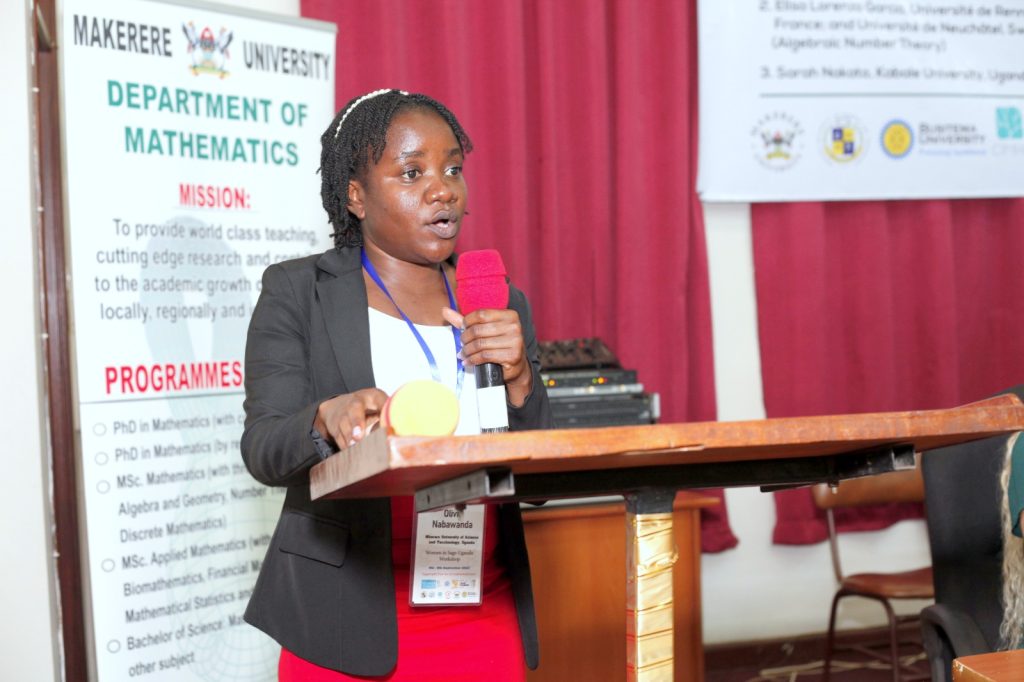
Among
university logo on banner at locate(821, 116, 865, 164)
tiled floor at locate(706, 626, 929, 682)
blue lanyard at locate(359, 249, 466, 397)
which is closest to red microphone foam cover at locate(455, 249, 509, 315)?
blue lanyard at locate(359, 249, 466, 397)

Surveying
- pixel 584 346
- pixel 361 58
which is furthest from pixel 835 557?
pixel 361 58

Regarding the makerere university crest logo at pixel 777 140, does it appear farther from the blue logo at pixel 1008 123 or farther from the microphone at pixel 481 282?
the microphone at pixel 481 282

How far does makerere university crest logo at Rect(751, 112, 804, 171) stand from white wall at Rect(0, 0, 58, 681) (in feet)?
8.59

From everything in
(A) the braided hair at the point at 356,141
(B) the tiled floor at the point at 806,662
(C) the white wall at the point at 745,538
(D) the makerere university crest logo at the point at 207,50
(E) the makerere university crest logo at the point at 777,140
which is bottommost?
(B) the tiled floor at the point at 806,662

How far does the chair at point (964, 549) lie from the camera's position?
7.13ft

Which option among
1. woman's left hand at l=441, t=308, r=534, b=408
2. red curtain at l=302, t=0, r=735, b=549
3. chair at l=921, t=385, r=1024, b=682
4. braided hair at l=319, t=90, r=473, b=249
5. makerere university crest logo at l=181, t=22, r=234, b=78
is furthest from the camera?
red curtain at l=302, t=0, r=735, b=549

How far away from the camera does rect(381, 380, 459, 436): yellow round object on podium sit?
3.62 feet

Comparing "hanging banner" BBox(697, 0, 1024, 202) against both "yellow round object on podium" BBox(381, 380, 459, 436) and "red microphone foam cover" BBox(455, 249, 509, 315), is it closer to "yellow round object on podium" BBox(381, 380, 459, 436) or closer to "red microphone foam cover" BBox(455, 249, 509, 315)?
"red microphone foam cover" BBox(455, 249, 509, 315)

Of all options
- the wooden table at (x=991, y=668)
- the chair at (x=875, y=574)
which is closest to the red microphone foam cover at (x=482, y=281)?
the wooden table at (x=991, y=668)

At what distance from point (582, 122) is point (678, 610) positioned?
1.82 m

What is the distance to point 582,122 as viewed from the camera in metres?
4.07

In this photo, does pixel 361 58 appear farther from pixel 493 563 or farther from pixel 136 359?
pixel 493 563

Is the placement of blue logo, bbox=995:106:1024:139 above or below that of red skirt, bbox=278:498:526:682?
above

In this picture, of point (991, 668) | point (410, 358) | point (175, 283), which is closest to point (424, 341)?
point (410, 358)
